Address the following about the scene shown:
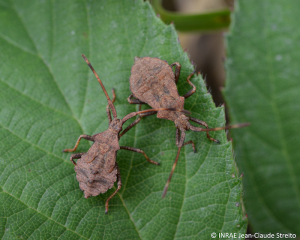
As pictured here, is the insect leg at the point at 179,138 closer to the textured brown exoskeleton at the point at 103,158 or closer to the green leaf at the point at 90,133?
the green leaf at the point at 90,133

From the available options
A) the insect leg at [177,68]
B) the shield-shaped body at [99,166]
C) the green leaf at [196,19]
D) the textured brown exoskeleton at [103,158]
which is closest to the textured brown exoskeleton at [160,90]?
the insect leg at [177,68]

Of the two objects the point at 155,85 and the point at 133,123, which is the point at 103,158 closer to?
the point at 133,123

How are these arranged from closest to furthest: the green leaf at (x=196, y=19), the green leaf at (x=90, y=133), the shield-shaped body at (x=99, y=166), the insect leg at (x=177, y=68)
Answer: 1. the green leaf at (x=90, y=133)
2. the shield-shaped body at (x=99, y=166)
3. the insect leg at (x=177, y=68)
4. the green leaf at (x=196, y=19)

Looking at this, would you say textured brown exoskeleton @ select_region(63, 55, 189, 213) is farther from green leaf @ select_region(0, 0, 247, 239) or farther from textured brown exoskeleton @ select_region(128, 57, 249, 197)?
textured brown exoskeleton @ select_region(128, 57, 249, 197)

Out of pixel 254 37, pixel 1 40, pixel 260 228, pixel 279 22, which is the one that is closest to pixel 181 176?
pixel 260 228

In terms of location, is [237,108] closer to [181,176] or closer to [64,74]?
[181,176]

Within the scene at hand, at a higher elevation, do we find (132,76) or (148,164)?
(132,76)
